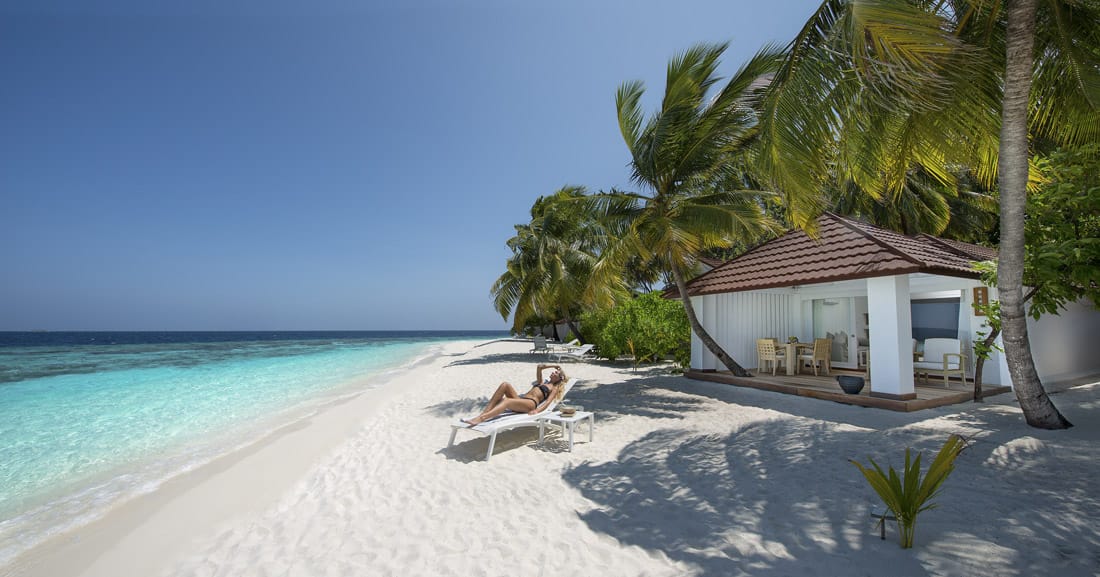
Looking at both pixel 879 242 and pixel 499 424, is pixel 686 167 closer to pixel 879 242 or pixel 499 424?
pixel 879 242

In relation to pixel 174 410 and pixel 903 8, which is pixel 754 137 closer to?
pixel 903 8

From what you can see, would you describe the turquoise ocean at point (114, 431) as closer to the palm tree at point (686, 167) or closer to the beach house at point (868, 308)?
the palm tree at point (686, 167)

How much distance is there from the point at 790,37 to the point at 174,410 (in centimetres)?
1386

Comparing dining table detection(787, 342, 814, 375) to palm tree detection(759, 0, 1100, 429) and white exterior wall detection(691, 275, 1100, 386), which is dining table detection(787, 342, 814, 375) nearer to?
white exterior wall detection(691, 275, 1100, 386)

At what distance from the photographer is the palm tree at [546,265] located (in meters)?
17.8

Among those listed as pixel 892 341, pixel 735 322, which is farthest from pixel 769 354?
pixel 892 341

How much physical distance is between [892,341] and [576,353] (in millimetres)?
10048

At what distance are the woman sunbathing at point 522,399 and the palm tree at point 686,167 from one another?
382 cm

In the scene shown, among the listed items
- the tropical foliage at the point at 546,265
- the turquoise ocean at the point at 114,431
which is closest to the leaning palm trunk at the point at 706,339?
the tropical foliage at the point at 546,265

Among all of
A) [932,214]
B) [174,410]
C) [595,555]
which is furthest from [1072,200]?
[174,410]

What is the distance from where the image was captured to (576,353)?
16016mm

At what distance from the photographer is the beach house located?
7.22 meters

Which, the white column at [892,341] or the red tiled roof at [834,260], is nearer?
the white column at [892,341]

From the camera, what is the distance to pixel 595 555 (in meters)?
2.92
